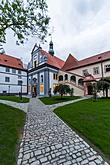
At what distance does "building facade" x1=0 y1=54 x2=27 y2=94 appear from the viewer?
36741 mm

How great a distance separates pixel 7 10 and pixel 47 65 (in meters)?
22.1

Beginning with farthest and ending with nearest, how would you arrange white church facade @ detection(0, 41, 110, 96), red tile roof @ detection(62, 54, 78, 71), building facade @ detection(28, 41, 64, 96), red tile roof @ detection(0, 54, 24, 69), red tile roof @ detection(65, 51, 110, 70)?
red tile roof @ detection(0, 54, 24, 69)
red tile roof @ detection(62, 54, 78, 71)
building facade @ detection(28, 41, 64, 96)
white church facade @ detection(0, 41, 110, 96)
red tile roof @ detection(65, 51, 110, 70)

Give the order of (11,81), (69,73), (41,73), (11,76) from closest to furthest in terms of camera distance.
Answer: (69,73), (41,73), (11,81), (11,76)

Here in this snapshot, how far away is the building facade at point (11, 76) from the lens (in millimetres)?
36741

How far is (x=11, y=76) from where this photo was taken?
38906 millimetres

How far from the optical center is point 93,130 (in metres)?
5.62

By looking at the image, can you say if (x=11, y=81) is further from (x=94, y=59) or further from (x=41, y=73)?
(x=94, y=59)

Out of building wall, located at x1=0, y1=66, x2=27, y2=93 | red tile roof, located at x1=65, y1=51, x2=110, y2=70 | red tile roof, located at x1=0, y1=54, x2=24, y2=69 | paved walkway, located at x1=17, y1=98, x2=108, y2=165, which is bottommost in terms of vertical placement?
paved walkway, located at x1=17, y1=98, x2=108, y2=165

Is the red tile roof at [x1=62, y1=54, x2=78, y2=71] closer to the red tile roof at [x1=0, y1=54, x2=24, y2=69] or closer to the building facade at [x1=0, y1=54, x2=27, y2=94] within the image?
the building facade at [x1=0, y1=54, x2=27, y2=94]

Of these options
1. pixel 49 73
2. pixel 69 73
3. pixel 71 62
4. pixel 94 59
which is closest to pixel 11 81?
pixel 49 73

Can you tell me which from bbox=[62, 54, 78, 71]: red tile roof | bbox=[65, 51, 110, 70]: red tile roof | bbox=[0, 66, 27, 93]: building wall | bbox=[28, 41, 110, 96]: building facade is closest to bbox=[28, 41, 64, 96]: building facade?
bbox=[28, 41, 110, 96]: building facade

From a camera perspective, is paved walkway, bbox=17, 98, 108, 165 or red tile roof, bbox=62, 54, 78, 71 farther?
red tile roof, bbox=62, 54, 78, 71

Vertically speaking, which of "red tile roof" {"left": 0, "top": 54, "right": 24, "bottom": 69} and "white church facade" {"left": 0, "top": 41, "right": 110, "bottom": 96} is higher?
"red tile roof" {"left": 0, "top": 54, "right": 24, "bottom": 69}

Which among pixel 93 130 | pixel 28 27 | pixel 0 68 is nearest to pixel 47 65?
pixel 0 68
